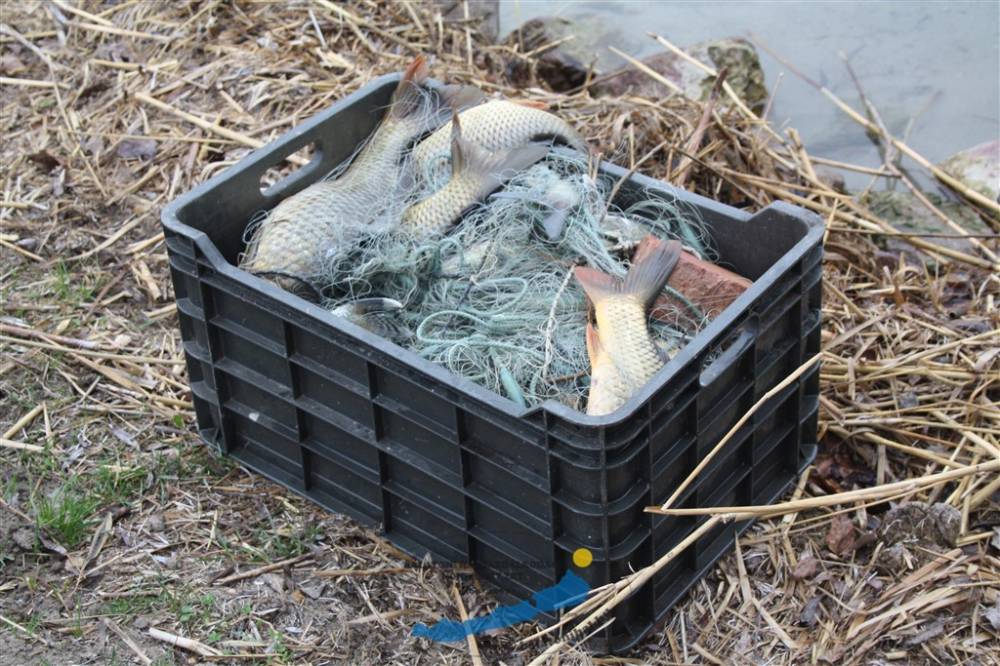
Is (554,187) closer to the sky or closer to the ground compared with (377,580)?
closer to the sky

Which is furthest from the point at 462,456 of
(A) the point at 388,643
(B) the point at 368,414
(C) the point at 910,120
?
(C) the point at 910,120

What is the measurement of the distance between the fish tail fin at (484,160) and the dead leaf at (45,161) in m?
2.09

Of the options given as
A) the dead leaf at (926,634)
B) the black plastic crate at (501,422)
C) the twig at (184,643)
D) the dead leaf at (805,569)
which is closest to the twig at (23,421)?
the black plastic crate at (501,422)

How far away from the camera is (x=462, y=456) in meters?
3.70

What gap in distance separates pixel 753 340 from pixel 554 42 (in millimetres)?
3422

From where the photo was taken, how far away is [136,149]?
19.2 ft

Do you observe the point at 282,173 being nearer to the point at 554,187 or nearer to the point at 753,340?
the point at 554,187

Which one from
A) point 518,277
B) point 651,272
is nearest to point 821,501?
point 651,272

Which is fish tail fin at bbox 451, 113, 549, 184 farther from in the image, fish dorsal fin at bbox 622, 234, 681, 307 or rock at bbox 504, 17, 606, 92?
rock at bbox 504, 17, 606, 92

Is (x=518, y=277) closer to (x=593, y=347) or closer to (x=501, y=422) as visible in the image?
(x=593, y=347)

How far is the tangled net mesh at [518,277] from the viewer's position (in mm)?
3957

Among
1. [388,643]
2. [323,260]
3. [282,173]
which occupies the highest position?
[323,260]

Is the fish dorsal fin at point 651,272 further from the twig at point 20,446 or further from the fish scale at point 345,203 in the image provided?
the twig at point 20,446

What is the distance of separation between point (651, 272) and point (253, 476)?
1.40 metres
